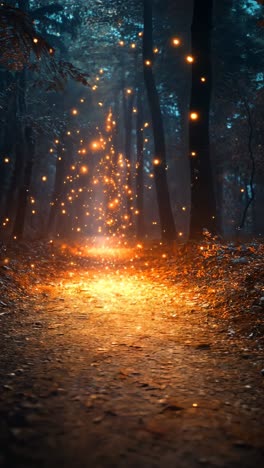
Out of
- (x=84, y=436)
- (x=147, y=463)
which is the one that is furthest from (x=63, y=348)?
(x=147, y=463)

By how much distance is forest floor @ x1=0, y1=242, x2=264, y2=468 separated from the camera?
2590mm

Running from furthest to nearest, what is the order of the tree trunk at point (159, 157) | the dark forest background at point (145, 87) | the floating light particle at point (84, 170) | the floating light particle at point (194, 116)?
1. the floating light particle at point (84, 170)
2. the tree trunk at point (159, 157)
3. the floating light particle at point (194, 116)
4. the dark forest background at point (145, 87)

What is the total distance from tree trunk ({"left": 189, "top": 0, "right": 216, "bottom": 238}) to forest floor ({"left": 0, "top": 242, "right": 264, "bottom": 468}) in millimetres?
3301

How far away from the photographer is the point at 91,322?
6.02 m

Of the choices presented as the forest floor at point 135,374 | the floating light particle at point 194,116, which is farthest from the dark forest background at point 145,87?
the forest floor at point 135,374

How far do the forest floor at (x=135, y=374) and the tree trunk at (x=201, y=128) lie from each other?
10.8ft

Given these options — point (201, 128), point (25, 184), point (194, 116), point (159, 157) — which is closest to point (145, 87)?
point (159, 157)

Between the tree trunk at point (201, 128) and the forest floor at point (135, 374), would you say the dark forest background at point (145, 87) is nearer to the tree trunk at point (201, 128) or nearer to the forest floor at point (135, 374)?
the tree trunk at point (201, 128)

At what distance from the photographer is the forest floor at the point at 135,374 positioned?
2590mm

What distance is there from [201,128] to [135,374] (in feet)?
32.3

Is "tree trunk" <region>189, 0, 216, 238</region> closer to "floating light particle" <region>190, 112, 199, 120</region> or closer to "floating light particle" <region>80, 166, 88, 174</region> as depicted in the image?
"floating light particle" <region>190, 112, 199, 120</region>

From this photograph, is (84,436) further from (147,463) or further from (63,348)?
(63,348)

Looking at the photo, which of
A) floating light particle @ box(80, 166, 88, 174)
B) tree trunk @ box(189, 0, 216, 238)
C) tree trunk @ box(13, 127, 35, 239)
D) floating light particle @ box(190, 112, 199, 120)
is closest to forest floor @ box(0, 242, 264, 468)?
tree trunk @ box(189, 0, 216, 238)

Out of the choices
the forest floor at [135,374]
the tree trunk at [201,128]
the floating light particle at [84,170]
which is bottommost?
the forest floor at [135,374]
